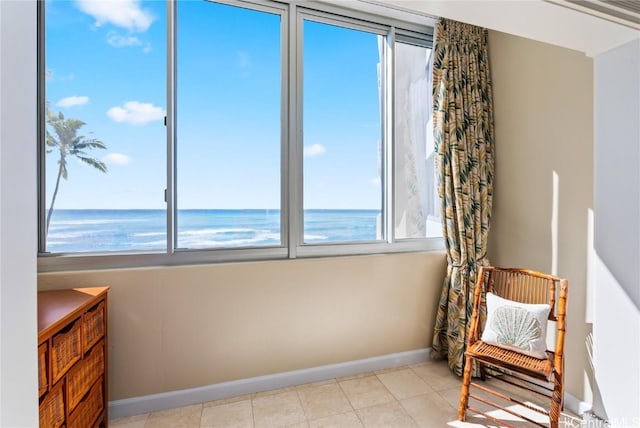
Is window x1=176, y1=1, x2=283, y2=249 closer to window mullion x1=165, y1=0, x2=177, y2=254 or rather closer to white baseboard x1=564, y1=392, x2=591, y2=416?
window mullion x1=165, y1=0, x2=177, y2=254

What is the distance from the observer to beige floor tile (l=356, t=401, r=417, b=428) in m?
1.83

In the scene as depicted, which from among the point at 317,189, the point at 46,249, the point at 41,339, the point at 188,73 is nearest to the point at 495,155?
the point at 317,189

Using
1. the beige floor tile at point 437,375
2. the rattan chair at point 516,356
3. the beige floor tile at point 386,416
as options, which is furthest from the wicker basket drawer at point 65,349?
the beige floor tile at point 437,375

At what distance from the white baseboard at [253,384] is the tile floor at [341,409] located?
0.03 metres

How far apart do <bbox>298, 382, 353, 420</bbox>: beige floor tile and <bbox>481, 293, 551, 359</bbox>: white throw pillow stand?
38.2 inches

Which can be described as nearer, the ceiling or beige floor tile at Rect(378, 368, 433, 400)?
the ceiling

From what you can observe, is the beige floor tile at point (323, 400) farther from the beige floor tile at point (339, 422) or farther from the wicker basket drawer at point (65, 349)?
the wicker basket drawer at point (65, 349)

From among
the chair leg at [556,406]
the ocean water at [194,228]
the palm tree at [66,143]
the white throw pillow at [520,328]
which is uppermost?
the palm tree at [66,143]

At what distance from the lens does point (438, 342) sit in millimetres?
2504

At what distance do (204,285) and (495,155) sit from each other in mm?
2367

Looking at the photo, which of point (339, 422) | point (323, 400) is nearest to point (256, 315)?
point (323, 400)

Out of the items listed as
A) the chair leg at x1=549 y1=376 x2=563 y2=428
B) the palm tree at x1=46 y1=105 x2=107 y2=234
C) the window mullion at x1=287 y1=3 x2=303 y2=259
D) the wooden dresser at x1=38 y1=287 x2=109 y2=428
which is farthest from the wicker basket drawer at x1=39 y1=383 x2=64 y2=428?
the chair leg at x1=549 y1=376 x2=563 y2=428

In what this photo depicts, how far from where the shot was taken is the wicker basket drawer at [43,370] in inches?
45.4

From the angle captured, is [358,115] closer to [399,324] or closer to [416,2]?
[416,2]
